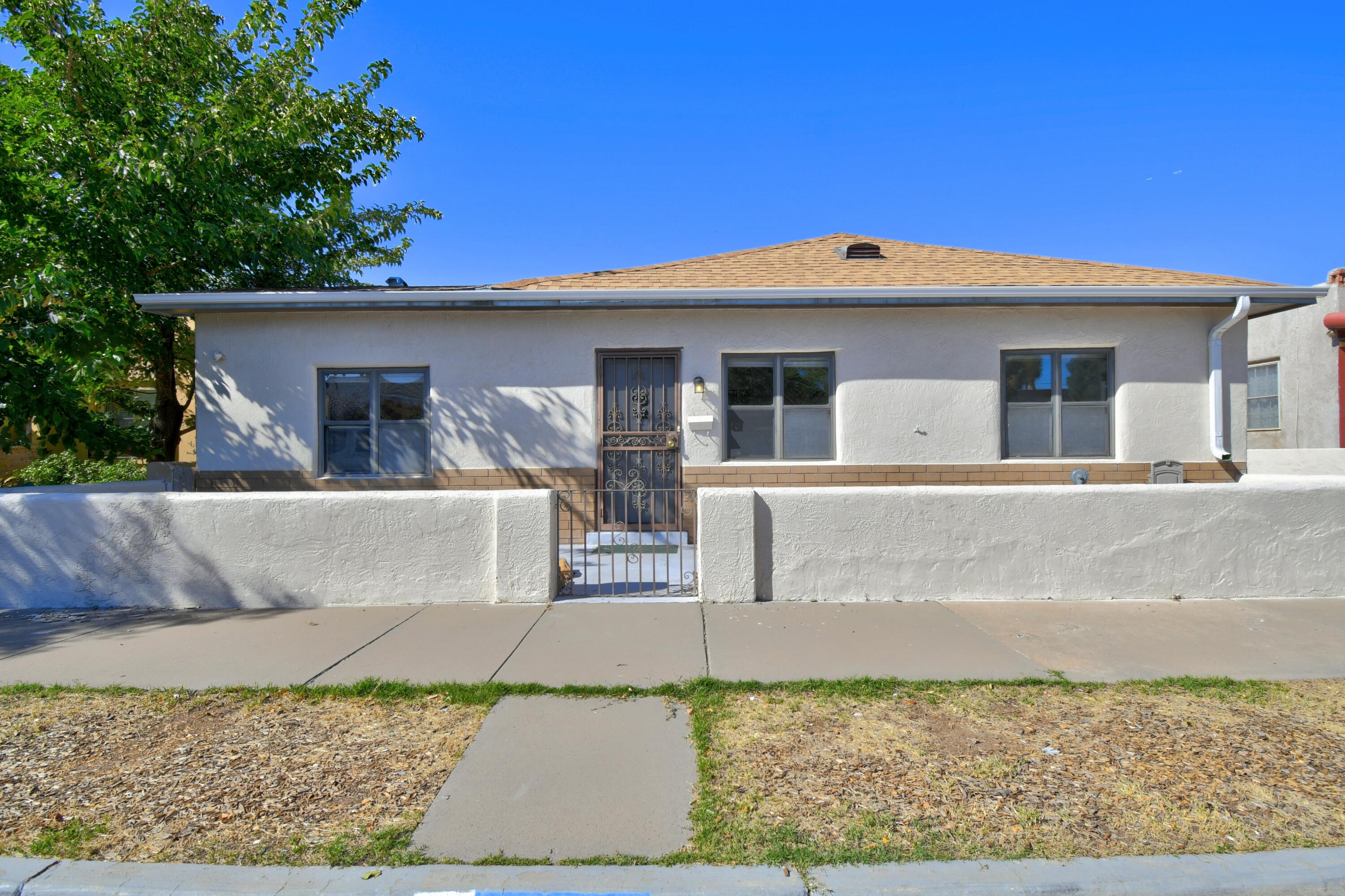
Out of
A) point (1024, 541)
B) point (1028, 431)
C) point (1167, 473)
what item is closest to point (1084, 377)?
point (1028, 431)

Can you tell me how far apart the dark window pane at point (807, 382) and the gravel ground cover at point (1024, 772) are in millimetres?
5383

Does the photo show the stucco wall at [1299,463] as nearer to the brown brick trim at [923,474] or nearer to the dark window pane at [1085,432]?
the brown brick trim at [923,474]

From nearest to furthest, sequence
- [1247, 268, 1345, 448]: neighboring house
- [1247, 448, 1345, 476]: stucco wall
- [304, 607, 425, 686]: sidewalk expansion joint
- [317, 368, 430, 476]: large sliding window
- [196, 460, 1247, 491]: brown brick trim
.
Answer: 1. [304, 607, 425, 686]: sidewalk expansion joint
2. [196, 460, 1247, 491]: brown brick trim
3. [317, 368, 430, 476]: large sliding window
4. [1247, 448, 1345, 476]: stucco wall
5. [1247, 268, 1345, 448]: neighboring house

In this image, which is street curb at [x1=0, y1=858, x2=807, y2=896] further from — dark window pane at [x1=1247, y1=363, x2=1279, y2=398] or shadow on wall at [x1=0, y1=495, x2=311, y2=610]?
dark window pane at [x1=1247, y1=363, x2=1279, y2=398]

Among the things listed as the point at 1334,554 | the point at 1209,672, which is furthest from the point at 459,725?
the point at 1334,554

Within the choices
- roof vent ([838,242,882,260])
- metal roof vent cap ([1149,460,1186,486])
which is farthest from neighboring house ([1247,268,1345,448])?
roof vent ([838,242,882,260])

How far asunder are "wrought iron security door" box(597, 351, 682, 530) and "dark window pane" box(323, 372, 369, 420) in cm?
320

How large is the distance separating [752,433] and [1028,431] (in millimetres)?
3694

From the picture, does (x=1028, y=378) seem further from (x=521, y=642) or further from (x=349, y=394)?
(x=349, y=394)

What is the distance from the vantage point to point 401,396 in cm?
960

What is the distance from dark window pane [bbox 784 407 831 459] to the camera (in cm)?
950

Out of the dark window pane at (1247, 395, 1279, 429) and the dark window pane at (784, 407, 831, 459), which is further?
the dark window pane at (1247, 395, 1279, 429)

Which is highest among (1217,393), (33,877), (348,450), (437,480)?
(1217,393)

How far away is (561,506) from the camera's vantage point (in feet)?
31.4
